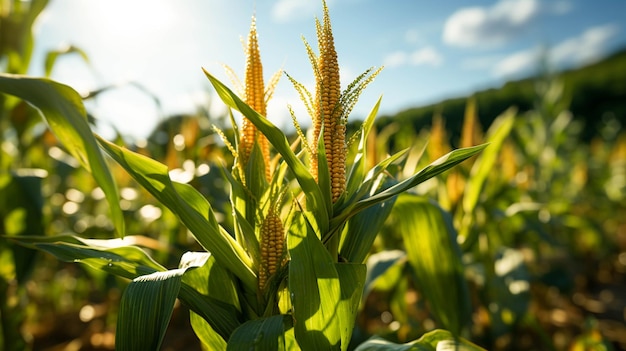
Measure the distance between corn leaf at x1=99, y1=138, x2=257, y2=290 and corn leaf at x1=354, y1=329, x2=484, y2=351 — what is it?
10.5 inches

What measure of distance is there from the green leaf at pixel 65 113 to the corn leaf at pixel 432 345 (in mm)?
536

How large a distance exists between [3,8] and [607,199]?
5821mm

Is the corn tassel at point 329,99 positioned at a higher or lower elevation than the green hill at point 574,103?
higher

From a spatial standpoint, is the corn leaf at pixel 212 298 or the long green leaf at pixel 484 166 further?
the long green leaf at pixel 484 166

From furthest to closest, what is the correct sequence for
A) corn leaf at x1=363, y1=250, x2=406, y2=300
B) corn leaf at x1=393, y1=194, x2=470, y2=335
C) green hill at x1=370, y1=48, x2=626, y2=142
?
green hill at x1=370, y1=48, x2=626, y2=142
corn leaf at x1=363, y1=250, x2=406, y2=300
corn leaf at x1=393, y1=194, x2=470, y2=335

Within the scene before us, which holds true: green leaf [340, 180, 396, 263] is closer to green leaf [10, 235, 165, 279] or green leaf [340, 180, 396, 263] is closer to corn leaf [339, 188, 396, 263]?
corn leaf [339, 188, 396, 263]

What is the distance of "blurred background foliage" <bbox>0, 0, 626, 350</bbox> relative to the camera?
156 centimetres

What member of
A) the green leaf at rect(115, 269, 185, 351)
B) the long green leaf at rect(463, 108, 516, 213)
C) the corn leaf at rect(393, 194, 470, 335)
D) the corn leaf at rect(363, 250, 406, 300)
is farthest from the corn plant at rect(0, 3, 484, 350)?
the long green leaf at rect(463, 108, 516, 213)

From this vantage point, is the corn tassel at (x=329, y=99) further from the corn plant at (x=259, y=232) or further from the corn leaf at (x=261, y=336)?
the corn leaf at (x=261, y=336)

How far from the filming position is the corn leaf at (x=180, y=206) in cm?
80

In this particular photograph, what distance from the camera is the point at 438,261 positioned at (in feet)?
4.41

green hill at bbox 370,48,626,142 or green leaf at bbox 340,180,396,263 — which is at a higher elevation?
green leaf at bbox 340,180,396,263

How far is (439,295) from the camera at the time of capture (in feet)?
4.38

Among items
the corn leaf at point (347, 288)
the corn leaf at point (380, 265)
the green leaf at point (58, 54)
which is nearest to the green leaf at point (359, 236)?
the corn leaf at point (347, 288)
